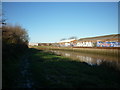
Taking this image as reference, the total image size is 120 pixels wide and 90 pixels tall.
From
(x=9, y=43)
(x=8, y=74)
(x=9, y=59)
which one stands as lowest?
(x=8, y=74)

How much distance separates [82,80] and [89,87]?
110 centimetres

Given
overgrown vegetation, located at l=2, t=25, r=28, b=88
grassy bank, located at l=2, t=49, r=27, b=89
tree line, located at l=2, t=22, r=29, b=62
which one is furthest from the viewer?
tree line, located at l=2, t=22, r=29, b=62

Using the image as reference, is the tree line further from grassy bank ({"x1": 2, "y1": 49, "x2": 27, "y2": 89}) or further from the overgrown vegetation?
grassy bank ({"x1": 2, "y1": 49, "x2": 27, "y2": 89})

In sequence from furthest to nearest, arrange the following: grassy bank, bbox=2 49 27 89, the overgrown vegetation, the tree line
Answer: the tree line < the overgrown vegetation < grassy bank, bbox=2 49 27 89

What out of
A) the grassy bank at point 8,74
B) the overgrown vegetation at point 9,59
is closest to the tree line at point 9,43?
the overgrown vegetation at point 9,59

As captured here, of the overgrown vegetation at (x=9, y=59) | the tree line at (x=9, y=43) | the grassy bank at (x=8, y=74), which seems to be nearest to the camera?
the grassy bank at (x=8, y=74)

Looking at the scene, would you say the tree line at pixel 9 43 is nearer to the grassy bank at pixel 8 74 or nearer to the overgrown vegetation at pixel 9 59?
the overgrown vegetation at pixel 9 59

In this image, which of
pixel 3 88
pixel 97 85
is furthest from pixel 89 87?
pixel 3 88

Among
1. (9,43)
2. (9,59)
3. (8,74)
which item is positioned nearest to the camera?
(8,74)

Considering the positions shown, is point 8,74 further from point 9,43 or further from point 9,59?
point 9,43

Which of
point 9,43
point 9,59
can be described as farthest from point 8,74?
point 9,43

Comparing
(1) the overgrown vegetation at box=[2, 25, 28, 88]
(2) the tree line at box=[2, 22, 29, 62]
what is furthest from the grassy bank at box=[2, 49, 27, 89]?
(2) the tree line at box=[2, 22, 29, 62]

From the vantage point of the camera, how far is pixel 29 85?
7203 millimetres

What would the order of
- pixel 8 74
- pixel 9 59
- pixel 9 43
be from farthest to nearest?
pixel 9 43 < pixel 9 59 < pixel 8 74
